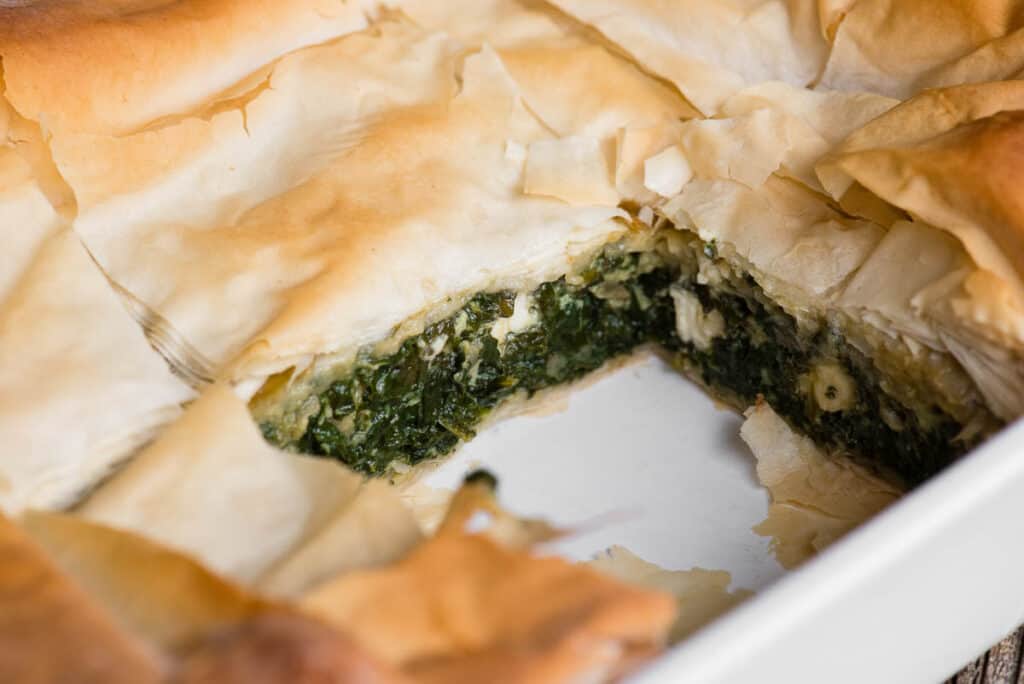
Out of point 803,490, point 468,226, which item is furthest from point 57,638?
point 803,490

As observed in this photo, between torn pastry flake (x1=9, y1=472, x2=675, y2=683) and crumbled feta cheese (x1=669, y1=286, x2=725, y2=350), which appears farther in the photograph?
crumbled feta cheese (x1=669, y1=286, x2=725, y2=350)

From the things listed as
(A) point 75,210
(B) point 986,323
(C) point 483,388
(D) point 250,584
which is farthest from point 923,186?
(A) point 75,210

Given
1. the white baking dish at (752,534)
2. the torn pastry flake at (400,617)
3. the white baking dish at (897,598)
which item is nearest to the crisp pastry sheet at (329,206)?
the white baking dish at (752,534)

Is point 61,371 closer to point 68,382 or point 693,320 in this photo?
point 68,382

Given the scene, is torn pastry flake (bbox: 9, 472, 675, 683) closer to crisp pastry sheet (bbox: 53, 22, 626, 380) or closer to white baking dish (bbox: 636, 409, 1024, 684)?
white baking dish (bbox: 636, 409, 1024, 684)

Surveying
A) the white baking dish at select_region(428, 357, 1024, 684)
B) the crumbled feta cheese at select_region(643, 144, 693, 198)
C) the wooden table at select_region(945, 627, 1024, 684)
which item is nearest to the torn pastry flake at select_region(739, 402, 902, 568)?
the white baking dish at select_region(428, 357, 1024, 684)
